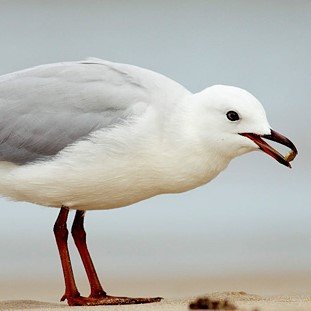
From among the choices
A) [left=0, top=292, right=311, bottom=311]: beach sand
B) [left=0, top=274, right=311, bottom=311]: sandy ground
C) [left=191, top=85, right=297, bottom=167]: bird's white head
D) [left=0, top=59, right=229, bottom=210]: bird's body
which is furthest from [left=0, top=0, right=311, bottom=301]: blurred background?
[left=191, top=85, right=297, bottom=167]: bird's white head

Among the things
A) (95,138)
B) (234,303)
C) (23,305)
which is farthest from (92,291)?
(234,303)

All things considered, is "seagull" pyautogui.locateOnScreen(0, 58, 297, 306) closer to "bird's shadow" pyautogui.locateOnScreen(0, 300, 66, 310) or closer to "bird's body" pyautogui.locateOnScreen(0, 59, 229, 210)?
"bird's body" pyautogui.locateOnScreen(0, 59, 229, 210)

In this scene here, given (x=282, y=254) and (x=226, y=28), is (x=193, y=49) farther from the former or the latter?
(x=282, y=254)

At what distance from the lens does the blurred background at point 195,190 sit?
13.0 m

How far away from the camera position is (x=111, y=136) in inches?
325

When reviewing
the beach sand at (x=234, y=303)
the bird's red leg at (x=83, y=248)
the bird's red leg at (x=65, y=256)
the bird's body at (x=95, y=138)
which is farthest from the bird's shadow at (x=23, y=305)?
the bird's body at (x=95, y=138)

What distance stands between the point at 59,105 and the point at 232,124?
1.08 meters

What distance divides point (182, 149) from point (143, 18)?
912cm

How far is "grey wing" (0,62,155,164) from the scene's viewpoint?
330 inches

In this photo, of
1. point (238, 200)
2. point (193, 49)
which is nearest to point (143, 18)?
point (193, 49)

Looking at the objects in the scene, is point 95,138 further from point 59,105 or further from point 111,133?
point 59,105

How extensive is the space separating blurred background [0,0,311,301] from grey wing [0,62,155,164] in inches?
138

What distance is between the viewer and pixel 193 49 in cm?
1673

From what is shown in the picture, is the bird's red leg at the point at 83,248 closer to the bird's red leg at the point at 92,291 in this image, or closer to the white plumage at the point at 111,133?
the bird's red leg at the point at 92,291
